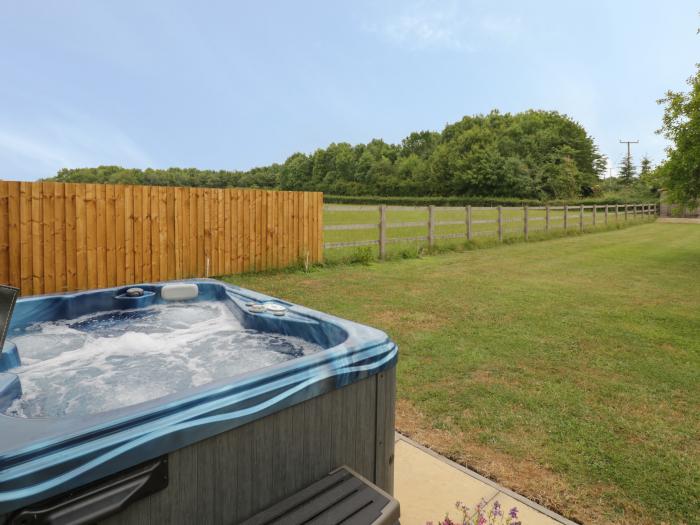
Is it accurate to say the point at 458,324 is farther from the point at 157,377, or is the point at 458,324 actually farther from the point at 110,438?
the point at 110,438

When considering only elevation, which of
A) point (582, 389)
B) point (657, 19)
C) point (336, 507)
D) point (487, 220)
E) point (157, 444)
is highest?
point (657, 19)

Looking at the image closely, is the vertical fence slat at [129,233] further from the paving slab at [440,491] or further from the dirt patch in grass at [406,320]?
the paving slab at [440,491]

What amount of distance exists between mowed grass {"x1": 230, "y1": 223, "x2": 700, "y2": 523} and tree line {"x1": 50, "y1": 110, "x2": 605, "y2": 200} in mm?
32867

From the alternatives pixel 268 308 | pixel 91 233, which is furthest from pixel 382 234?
pixel 268 308

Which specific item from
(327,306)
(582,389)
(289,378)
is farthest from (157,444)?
(327,306)

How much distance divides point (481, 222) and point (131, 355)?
416 inches

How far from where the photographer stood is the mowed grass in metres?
1.92

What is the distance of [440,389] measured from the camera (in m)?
2.78

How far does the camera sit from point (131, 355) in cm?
270

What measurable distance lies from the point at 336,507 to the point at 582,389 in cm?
212

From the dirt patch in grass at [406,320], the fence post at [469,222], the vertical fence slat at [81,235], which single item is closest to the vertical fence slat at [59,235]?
the vertical fence slat at [81,235]

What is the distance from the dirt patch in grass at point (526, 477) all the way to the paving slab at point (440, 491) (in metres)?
0.04

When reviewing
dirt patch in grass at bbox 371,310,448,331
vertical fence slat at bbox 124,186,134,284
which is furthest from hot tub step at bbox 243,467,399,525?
vertical fence slat at bbox 124,186,134,284

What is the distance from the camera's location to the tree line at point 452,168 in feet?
122
